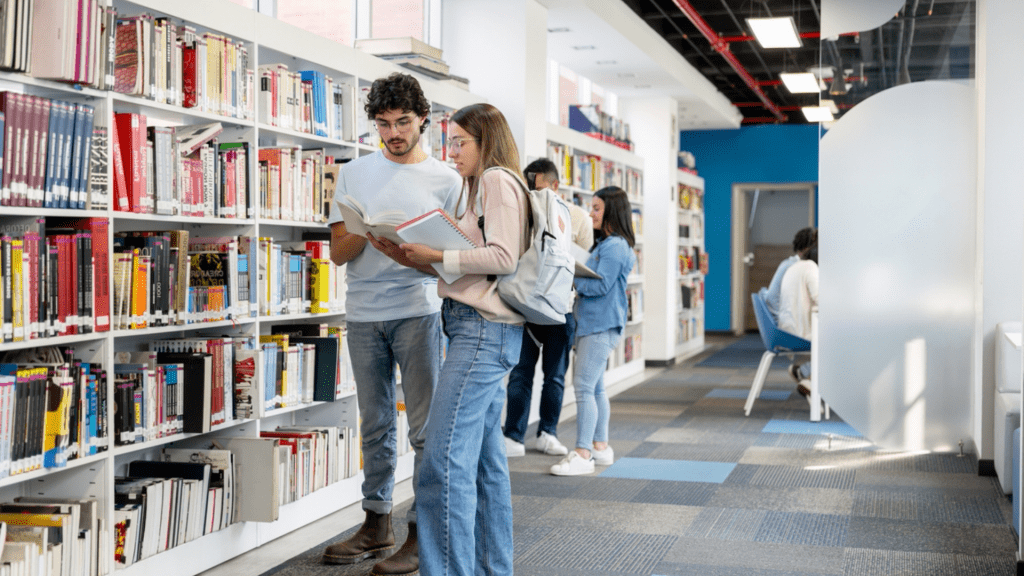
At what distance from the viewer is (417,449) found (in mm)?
3021

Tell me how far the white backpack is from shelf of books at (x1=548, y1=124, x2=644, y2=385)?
14.6 feet

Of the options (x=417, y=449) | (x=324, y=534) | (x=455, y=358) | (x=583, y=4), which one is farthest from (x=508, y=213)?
(x=583, y=4)

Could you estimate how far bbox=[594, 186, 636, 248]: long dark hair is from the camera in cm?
475

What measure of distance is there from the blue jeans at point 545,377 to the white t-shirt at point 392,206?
192 cm

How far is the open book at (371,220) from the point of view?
2.54m

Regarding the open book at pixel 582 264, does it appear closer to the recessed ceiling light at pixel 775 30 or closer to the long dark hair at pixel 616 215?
the long dark hair at pixel 616 215

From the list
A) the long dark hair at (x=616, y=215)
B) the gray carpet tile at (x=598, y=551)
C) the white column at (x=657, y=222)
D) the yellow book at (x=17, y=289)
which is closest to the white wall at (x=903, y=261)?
the long dark hair at (x=616, y=215)

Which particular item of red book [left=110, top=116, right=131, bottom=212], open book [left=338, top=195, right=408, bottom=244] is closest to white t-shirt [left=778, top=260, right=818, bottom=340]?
open book [left=338, top=195, right=408, bottom=244]

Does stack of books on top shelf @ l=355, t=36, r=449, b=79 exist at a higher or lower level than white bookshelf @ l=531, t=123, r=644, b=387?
higher

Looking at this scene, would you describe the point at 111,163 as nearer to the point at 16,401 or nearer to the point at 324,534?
the point at 16,401

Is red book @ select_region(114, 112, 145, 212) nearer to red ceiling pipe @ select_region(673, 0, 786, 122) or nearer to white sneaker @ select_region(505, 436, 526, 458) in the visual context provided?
white sneaker @ select_region(505, 436, 526, 458)

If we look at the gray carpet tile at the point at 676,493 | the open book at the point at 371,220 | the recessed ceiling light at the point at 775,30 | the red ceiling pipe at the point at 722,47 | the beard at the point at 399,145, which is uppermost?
the red ceiling pipe at the point at 722,47

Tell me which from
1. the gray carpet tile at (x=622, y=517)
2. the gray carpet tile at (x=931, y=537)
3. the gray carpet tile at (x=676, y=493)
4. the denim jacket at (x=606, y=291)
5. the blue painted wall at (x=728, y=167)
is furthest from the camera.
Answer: the blue painted wall at (x=728, y=167)

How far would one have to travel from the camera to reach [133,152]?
2941 mm
